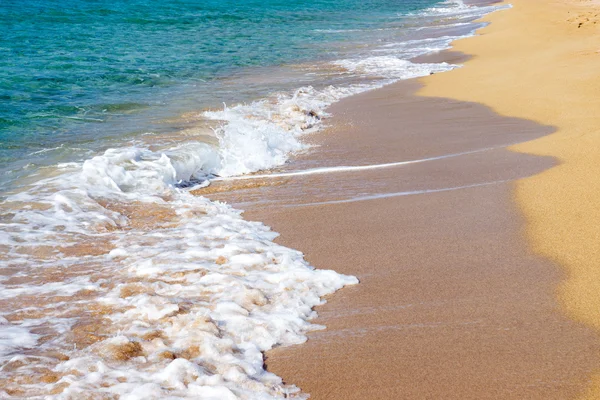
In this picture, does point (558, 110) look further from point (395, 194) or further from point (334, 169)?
point (395, 194)

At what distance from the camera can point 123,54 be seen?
17.3 metres

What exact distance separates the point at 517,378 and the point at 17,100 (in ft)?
34.7

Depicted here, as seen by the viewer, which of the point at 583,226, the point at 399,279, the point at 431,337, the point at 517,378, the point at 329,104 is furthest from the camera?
the point at 329,104

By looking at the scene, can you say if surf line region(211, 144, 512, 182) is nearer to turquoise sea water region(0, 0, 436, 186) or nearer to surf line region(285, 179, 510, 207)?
surf line region(285, 179, 510, 207)

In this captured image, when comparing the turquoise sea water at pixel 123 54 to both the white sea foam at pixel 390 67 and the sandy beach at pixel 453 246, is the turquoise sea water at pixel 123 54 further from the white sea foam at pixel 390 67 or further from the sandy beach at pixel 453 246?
the sandy beach at pixel 453 246

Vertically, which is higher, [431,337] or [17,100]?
[17,100]

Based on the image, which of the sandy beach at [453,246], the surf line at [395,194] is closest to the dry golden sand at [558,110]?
the sandy beach at [453,246]

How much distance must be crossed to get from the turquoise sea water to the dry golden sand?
448cm

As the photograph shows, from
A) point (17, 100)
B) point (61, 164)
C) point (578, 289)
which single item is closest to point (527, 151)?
point (578, 289)

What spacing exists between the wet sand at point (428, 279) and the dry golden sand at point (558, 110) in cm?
15

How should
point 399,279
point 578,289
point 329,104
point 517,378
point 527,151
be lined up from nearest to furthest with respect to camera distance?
point 517,378 → point 578,289 → point 399,279 → point 527,151 → point 329,104

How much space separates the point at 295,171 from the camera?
6.88 meters

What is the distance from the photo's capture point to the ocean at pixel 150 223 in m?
3.16

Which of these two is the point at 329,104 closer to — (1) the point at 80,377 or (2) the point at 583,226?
(2) the point at 583,226
